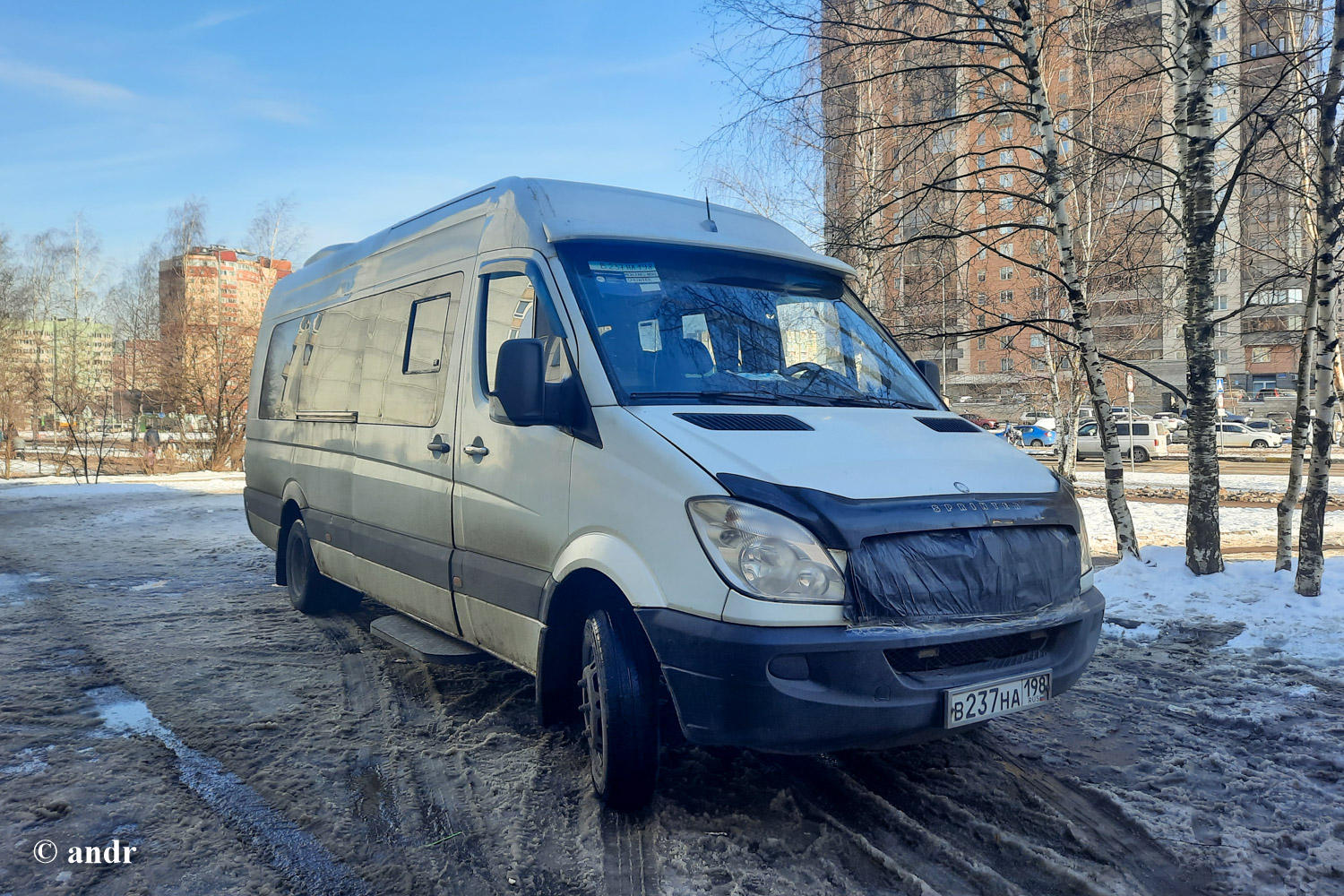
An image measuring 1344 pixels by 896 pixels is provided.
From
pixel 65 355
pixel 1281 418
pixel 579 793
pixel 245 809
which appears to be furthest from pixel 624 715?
pixel 1281 418

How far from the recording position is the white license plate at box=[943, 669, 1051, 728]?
10.2 feet

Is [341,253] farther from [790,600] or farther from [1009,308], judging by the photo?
[1009,308]

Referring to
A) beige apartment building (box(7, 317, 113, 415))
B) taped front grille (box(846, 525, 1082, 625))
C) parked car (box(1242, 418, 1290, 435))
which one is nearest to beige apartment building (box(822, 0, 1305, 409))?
taped front grille (box(846, 525, 1082, 625))

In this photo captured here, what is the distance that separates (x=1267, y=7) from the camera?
8844mm

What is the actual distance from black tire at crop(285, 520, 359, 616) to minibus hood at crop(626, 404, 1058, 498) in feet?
13.5

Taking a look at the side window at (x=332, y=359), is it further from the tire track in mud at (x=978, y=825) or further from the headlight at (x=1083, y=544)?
the headlight at (x=1083, y=544)

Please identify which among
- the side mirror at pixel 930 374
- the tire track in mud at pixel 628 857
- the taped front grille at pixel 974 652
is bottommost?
the tire track in mud at pixel 628 857

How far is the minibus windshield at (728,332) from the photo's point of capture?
3883 mm

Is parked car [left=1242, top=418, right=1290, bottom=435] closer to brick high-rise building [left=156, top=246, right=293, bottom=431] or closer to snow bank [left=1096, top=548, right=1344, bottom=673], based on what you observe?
brick high-rise building [left=156, top=246, right=293, bottom=431]

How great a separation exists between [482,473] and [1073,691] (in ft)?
10.4

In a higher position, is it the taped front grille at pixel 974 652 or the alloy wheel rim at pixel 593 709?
the taped front grille at pixel 974 652

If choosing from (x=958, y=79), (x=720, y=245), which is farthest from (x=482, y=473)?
(x=958, y=79)

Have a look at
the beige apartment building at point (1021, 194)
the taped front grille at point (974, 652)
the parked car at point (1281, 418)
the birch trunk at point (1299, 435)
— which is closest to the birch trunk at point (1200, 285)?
the beige apartment building at point (1021, 194)

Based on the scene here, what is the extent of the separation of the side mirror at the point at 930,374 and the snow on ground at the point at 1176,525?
278 inches
